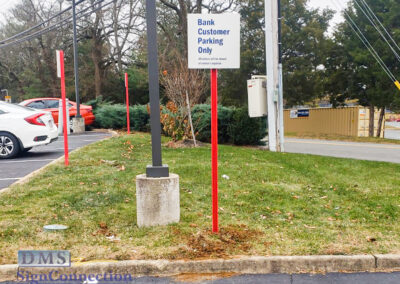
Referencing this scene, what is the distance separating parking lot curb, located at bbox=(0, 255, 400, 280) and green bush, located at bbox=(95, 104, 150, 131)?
13.7 m

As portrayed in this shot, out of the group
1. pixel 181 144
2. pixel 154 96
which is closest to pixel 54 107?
pixel 181 144

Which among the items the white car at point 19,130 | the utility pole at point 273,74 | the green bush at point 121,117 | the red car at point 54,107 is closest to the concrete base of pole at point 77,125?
the red car at point 54,107

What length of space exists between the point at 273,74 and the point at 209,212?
24.9 feet

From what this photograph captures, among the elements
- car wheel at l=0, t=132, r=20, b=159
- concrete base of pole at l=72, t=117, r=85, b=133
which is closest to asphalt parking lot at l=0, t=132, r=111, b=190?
car wheel at l=0, t=132, r=20, b=159

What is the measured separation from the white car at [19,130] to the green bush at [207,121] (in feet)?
17.3

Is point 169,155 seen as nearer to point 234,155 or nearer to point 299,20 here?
point 234,155

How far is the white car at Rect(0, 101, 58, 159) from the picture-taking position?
9391 mm

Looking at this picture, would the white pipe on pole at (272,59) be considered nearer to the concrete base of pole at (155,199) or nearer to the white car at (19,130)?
the white car at (19,130)

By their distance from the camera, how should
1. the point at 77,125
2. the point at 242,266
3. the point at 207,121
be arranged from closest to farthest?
the point at 242,266 < the point at 207,121 < the point at 77,125

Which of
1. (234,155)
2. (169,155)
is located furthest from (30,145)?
(234,155)

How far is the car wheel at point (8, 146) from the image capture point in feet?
31.1

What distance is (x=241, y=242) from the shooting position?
14.3ft

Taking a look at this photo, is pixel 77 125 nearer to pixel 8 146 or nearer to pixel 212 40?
pixel 8 146

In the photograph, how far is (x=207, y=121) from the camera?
553 inches
